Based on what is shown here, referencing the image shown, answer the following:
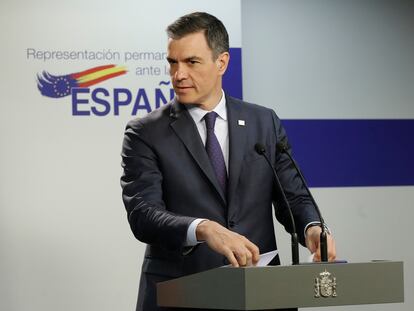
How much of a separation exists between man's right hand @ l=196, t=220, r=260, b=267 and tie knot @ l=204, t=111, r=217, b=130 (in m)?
0.62

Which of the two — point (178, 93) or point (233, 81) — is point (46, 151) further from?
point (178, 93)

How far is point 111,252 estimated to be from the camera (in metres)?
5.27

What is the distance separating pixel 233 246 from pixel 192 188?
→ 0.57m

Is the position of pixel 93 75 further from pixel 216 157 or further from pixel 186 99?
pixel 216 157

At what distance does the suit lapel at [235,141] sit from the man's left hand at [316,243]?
30 centimetres

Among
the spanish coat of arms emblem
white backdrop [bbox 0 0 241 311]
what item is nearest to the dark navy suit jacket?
the spanish coat of arms emblem

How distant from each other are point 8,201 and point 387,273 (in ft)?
10.4

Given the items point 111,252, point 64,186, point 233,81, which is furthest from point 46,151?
point 233,81

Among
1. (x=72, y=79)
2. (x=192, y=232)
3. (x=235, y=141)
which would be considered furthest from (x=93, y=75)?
(x=192, y=232)

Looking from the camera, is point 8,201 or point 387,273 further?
point 8,201

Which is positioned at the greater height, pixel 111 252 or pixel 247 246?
pixel 247 246

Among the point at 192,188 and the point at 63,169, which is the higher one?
the point at 192,188

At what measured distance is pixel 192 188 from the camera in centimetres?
310

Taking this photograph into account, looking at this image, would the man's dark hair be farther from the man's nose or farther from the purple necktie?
the purple necktie
